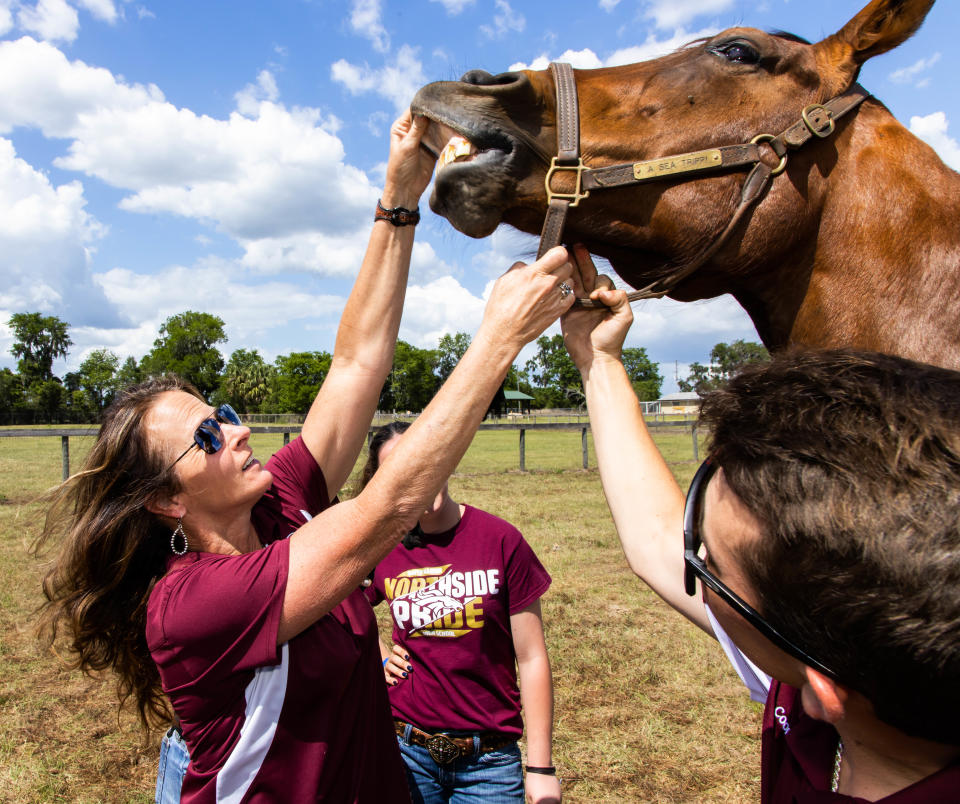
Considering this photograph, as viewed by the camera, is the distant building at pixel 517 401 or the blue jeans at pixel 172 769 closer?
the blue jeans at pixel 172 769

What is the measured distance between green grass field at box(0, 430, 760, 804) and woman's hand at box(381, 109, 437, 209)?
1287mm

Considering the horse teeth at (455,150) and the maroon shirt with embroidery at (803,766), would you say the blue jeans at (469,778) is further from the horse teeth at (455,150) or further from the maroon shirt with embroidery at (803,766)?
the horse teeth at (455,150)

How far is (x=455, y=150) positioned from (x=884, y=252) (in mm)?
1150

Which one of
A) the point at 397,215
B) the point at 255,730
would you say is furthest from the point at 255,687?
the point at 397,215

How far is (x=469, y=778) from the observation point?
270 cm

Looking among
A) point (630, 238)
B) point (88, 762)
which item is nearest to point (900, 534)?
point (630, 238)

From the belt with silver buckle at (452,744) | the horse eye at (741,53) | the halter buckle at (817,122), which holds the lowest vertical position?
the belt with silver buckle at (452,744)

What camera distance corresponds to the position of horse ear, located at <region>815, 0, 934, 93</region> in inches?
69.9

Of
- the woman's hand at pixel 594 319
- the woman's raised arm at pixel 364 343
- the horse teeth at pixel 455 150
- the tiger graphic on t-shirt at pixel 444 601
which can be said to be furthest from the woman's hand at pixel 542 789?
the horse teeth at pixel 455 150

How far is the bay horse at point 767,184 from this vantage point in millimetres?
1764

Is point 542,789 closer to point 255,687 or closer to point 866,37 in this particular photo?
point 255,687

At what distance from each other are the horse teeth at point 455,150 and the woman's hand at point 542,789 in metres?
2.27

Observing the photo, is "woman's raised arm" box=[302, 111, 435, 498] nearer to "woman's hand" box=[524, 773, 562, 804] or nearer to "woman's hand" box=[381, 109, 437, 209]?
"woman's hand" box=[381, 109, 437, 209]

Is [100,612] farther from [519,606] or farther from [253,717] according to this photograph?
[519,606]
